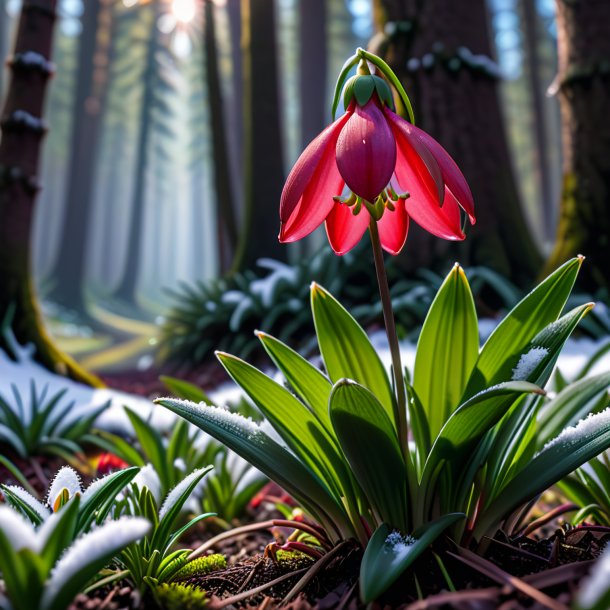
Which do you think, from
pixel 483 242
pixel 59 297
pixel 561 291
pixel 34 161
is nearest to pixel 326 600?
pixel 561 291

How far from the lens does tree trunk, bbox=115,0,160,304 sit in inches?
859

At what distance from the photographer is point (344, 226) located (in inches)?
57.8

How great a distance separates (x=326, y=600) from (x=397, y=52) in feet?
15.6

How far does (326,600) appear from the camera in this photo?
49.3 inches

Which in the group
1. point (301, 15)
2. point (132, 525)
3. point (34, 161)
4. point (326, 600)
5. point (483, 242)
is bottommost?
point (326, 600)

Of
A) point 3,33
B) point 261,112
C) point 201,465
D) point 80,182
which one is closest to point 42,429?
point 201,465

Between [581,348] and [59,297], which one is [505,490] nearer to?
[581,348]

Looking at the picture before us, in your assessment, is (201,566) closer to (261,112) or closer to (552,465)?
(552,465)

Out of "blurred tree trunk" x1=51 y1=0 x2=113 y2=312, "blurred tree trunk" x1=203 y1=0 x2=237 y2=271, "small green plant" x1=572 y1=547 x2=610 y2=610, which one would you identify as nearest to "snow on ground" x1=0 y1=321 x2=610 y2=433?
"small green plant" x1=572 y1=547 x2=610 y2=610

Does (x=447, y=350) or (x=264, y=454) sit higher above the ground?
(x=447, y=350)

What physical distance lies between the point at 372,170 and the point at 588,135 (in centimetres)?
376

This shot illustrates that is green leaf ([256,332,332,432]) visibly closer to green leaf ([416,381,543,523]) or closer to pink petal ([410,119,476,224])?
green leaf ([416,381,543,523])

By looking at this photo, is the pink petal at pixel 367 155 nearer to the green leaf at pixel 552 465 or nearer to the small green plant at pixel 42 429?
the green leaf at pixel 552 465

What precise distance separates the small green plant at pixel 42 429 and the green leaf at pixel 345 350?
1619 millimetres
